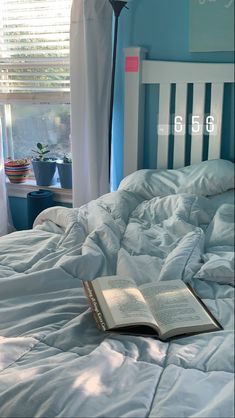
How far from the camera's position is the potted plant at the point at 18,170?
1.31 m

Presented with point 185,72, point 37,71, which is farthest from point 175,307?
point 37,71

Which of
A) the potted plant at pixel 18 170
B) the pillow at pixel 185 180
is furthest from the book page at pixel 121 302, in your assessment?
the potted plant at pixel 18 170

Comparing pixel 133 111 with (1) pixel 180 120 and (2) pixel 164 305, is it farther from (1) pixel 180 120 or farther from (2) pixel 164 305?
(2) pixel 164 305

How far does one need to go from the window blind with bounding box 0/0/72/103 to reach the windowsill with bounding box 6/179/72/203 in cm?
21

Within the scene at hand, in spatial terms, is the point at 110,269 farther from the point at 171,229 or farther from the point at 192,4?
the point at 192,4

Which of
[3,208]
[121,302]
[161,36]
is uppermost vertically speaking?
[161,36]

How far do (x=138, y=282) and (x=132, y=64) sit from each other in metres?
0.26

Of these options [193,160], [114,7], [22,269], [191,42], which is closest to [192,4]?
[191,42]

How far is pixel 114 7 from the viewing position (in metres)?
0.58

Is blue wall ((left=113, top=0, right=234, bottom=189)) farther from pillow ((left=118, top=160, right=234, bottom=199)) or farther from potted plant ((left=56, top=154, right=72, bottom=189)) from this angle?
potted plant ((left=56, top=154, right=72, bottom=189))

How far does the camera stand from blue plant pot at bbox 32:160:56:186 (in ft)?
3.34

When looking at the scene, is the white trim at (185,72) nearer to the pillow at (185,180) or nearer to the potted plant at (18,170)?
the pillow at (185,180)

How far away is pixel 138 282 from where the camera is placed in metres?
0.53

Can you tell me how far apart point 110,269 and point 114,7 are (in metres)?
0.39
